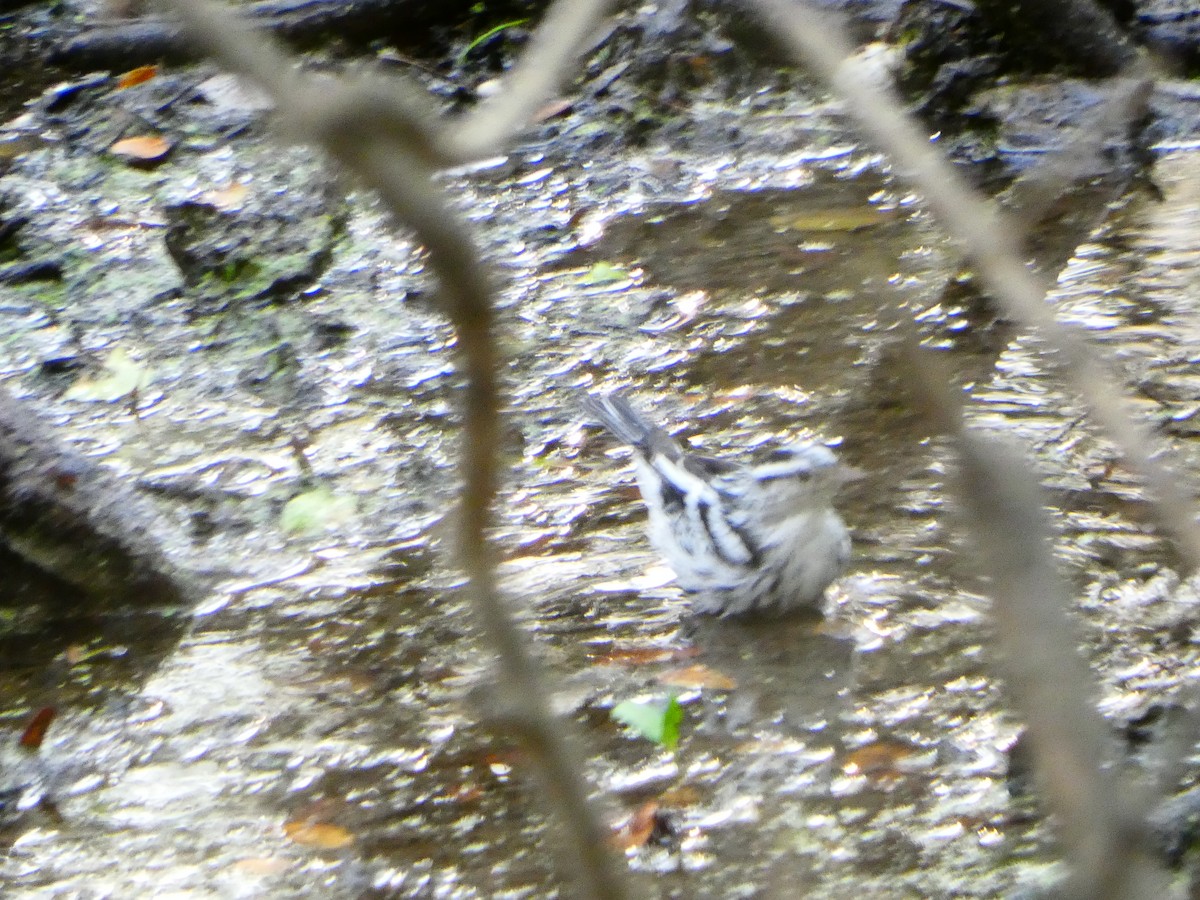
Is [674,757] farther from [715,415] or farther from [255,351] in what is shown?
[255,351]

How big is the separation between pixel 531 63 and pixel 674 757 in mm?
3128

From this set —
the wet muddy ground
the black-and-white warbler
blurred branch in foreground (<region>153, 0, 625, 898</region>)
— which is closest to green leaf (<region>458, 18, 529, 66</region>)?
the wet muddy ground

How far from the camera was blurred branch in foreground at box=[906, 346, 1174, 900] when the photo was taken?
933mm

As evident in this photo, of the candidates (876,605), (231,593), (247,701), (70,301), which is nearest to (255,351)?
(70,301)

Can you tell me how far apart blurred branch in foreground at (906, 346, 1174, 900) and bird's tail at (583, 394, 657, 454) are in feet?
13.0

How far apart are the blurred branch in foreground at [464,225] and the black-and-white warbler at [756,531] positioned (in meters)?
3.22

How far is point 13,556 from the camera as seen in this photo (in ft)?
16.0

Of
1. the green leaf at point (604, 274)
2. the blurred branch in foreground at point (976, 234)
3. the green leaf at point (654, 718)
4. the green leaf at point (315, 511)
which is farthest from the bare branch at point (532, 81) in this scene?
the green leaf at point (604, 274)

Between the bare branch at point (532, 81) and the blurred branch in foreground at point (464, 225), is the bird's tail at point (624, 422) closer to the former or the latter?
the blurred branch in foreground at point (464, 225)

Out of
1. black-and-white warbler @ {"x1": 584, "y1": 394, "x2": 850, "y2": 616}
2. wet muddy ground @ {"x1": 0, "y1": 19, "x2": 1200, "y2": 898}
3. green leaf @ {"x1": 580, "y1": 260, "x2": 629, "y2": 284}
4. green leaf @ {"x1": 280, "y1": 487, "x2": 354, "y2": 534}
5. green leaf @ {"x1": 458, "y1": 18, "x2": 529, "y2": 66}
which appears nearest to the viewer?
wet muddy ground @ {"x1": 0, "y1": 19, "x2": 1200, "y2": 898}

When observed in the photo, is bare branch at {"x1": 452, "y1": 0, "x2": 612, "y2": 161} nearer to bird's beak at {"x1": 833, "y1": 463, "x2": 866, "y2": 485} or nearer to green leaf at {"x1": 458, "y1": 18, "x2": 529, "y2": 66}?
bird's beak at {"x1": 833, "y1": 463, "x2": 866, "y2": 485}

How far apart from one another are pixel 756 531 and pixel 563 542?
724 millimetres

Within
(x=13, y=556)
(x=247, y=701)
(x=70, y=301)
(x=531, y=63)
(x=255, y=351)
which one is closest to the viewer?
(x=531, y=63)

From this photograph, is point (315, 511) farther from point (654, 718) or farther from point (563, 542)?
point (654, 718)
